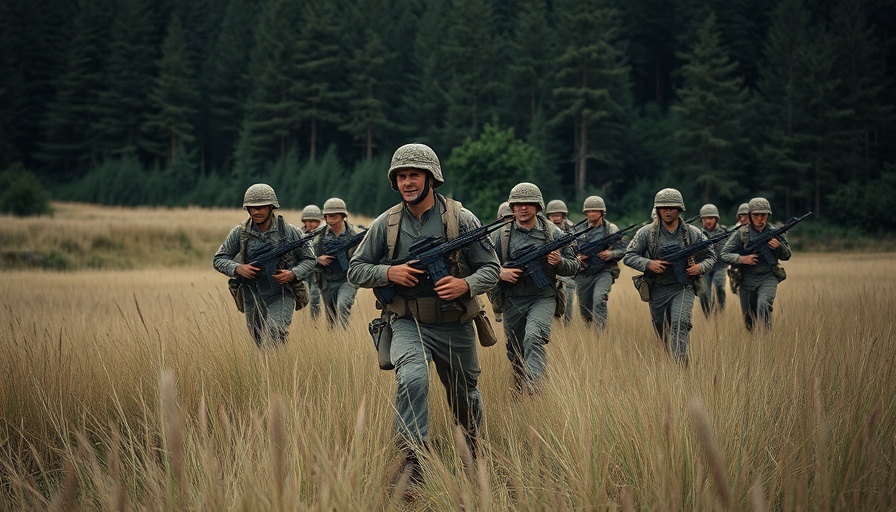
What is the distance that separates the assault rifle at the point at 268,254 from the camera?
8156 mm

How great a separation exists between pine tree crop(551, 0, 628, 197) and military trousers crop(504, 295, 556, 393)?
45.6 m

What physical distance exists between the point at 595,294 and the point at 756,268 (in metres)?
2.08

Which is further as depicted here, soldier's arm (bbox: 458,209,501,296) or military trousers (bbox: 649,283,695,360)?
military trousers (bbox: 649,283,695,360)

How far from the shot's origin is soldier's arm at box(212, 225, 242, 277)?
26.4 ft

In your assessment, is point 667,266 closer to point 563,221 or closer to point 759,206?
point 759,206

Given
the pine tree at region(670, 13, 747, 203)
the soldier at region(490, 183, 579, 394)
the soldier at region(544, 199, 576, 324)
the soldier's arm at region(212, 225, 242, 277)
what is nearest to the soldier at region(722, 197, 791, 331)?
the soldier at region(544, 199, 576, 324)

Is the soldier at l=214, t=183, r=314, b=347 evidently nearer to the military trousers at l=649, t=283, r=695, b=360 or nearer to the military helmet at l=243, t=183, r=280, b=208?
the military helmet at l=243, t=183, r=280, b=208

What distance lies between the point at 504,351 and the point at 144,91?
6990 centimetres

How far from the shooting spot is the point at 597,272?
11109 mm

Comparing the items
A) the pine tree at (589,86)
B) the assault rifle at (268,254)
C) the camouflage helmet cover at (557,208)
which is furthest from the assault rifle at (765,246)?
the pine tree at (589,86)

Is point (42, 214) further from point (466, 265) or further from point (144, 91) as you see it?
point (466, 265)

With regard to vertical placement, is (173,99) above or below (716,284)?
above

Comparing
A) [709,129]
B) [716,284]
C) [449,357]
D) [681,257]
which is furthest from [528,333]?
[709,129]

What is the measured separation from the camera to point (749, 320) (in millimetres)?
10414
